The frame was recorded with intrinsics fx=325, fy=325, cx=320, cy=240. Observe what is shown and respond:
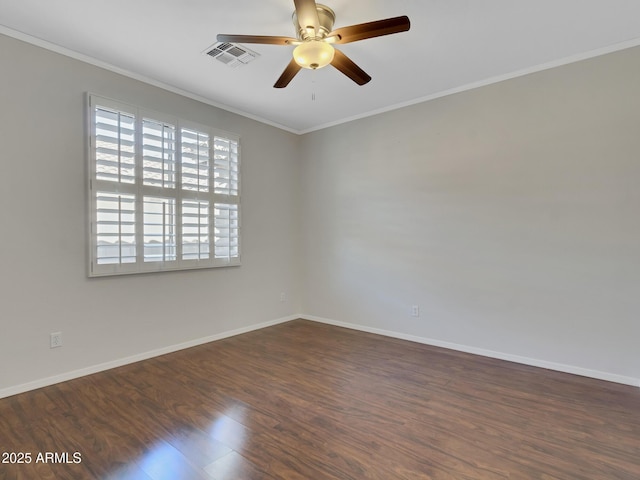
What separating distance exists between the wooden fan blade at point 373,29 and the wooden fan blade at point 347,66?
Result: 0.15 m

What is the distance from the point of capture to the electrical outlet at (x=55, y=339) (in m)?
2.64

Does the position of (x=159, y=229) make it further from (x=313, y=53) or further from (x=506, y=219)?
(x=506, y=219)

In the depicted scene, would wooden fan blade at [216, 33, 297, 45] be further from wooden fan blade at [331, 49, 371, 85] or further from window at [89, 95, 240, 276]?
window at [89, 95, 240, 276]

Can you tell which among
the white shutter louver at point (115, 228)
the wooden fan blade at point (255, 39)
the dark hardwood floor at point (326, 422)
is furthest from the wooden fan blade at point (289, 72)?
the dark hardwood floor at point (326, 422)

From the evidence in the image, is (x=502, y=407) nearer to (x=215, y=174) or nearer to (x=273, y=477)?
(x=273, y=477)

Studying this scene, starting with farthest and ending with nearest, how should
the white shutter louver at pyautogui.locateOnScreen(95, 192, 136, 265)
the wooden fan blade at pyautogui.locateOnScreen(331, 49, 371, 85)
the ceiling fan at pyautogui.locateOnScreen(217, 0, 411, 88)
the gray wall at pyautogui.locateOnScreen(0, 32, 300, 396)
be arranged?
the white shutter louver at pyautogui.locateOnScreen(95, 192, 136, 265)
the gray wall at pyautogui.locateOnScreen(0, 32, 300, 396)
the wooden fan blade at pyautogui.locateOnScreen(331, 49, 371, 85)
the ceiling fan at pyautogui.locateOnScreen(217, 0, 411, 88)

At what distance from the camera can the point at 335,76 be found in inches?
124

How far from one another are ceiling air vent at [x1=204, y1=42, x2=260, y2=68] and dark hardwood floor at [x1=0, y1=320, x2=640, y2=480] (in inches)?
109

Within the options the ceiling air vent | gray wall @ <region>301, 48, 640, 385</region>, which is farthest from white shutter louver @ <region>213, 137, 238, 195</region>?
gray wall @ <region>301, 48, 640, 385</region>

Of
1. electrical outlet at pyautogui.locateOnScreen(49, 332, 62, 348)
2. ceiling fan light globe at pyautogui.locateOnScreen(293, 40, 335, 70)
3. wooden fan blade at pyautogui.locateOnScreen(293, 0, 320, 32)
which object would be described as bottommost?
electrical outlet at pyautogui.locateOnScreen(49, 332, 62, 348)

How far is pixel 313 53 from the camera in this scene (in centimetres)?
201

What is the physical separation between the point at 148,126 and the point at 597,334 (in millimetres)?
4491

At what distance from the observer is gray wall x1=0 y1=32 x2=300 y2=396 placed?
2475mm

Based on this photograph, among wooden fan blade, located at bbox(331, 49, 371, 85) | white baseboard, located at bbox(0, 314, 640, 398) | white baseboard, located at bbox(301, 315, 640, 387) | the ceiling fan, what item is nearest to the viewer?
the ceiling fan
